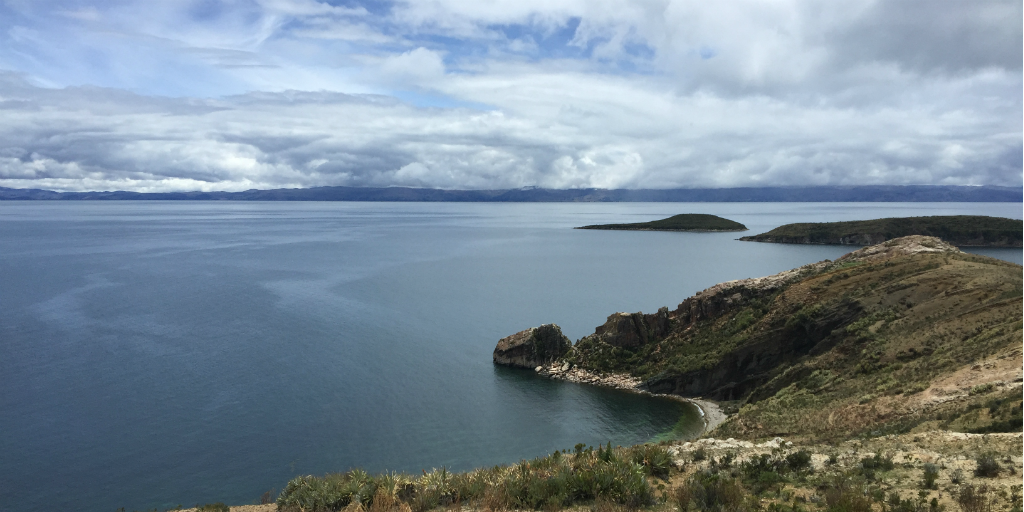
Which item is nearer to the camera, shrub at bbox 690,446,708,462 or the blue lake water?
shrub at bbox 690,446,708,462

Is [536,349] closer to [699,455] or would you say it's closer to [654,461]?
[699,455]

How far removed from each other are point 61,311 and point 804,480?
254ft

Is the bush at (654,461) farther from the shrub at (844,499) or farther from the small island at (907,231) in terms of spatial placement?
the small island at (907,231)

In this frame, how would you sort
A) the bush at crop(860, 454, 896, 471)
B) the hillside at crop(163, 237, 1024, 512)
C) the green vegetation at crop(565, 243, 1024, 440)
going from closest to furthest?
the hillside at crop(163, 237, 1024, 512) < the bush at crop(860, 454, 896, 471) < the green vegetation at crop(565, 243, 1024, 440)

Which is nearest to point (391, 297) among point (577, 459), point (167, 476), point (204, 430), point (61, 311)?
point (61, 311)

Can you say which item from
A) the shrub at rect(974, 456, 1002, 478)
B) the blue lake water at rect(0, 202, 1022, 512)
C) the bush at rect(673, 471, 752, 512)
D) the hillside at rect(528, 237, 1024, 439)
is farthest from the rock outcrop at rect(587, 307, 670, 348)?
the shrub at rect(974, 456, 1002, 478)

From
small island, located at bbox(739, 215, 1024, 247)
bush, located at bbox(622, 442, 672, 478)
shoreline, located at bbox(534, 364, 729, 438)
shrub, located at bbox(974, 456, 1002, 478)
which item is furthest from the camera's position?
shoreline, located at bbox(534, 364, 729, 438)

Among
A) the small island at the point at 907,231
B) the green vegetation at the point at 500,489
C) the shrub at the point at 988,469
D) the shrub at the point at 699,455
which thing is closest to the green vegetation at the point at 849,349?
the small island at the point at 907,231

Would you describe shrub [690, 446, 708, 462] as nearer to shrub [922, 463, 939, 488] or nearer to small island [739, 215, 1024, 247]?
shrub [922, 463, 939, 488]

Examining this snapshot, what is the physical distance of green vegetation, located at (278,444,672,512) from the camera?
14188mm

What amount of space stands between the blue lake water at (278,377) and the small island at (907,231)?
80 centimetres

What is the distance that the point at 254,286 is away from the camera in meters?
86.6

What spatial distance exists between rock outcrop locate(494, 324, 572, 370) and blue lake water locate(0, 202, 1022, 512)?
5.29 feet

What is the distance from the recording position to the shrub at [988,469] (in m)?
13.5
